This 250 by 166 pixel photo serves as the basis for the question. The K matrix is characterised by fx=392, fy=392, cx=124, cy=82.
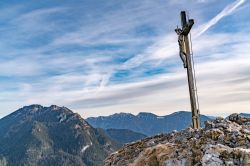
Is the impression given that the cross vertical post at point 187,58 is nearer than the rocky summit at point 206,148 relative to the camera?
No

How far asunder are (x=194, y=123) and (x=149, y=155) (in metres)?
4.13

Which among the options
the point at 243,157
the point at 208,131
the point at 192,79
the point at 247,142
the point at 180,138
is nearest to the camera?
the point at 243,157

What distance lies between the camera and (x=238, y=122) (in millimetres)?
18875

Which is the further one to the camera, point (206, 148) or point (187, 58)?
point (187, 58)

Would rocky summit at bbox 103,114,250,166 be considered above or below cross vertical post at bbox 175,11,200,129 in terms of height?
below

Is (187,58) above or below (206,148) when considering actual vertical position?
above

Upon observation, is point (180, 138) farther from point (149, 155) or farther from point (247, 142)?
point (247, 142)

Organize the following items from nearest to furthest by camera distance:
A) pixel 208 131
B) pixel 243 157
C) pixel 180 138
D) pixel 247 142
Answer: pixel 243 157, pixel 247 142, pixel 208 131, pixel 180 138

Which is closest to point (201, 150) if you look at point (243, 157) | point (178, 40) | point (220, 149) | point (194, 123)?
point (220, 149)

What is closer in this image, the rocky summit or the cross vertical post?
the rocky summit

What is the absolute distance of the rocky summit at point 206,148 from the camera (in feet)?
47.5

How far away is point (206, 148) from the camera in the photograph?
15328mm

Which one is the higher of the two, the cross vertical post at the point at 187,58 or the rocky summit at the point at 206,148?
the cross vertical post at the point at 187,58

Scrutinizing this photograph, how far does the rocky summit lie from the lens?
14.5m
